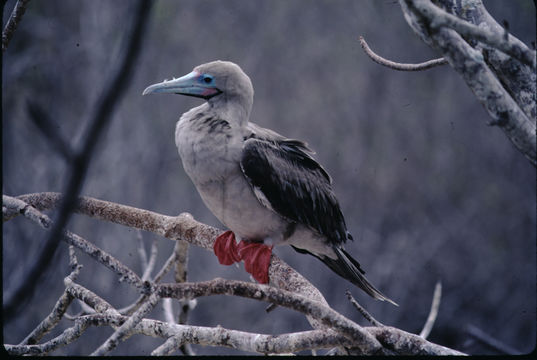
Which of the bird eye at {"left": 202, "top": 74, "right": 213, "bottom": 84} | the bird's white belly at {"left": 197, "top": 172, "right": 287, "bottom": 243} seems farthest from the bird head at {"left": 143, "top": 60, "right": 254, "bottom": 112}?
the bird's white belly at {"left": 197, "top": 172, "right": 287, "bottom": 243}

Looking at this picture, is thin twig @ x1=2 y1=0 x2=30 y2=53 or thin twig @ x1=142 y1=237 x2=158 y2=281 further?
thin twig @ x1=142 y1=237 x2=158 y2=281

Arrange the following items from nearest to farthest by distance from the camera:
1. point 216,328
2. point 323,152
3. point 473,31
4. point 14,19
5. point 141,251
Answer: point 473,31, point 216,328, point 14,19, point 141,251, point 323,152

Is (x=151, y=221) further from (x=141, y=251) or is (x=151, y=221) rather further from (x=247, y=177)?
(x=247, y=177)

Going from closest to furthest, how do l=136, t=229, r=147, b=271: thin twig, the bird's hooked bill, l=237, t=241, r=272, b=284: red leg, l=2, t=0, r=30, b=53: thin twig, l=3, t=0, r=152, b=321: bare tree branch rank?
l=3, t=0, r=152, b=321: bare tree branch, l=2, t=0, r=30, b=53: thin twig, the bird's hooked bill, l=237, t=241, r=272, b=284: red leg, l=136, t=229, r=147, b=271: thin twig

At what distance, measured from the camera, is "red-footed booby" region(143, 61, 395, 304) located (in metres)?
1.56

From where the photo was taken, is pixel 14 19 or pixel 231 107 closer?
pixel 14 19

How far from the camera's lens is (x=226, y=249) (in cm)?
178

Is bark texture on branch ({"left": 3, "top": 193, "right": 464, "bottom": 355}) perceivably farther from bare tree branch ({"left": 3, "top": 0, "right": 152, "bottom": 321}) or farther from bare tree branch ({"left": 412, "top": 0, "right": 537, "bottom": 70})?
bare tree branch ({"left": 412, "top": 0, "right": 537, "bottom": 70})

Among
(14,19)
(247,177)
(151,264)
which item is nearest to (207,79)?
(247,177)

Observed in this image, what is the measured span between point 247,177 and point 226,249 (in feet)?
1.13

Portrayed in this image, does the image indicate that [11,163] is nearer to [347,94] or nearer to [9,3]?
[9,3]

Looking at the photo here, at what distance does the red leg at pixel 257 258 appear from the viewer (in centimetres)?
172

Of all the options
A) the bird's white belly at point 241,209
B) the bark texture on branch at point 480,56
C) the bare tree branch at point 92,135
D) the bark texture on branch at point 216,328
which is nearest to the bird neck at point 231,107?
the bird's white belly at point 241,209

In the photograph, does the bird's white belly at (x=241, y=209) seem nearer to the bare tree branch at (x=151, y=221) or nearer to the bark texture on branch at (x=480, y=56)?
the bare tree branch at (x=151, y=221)
